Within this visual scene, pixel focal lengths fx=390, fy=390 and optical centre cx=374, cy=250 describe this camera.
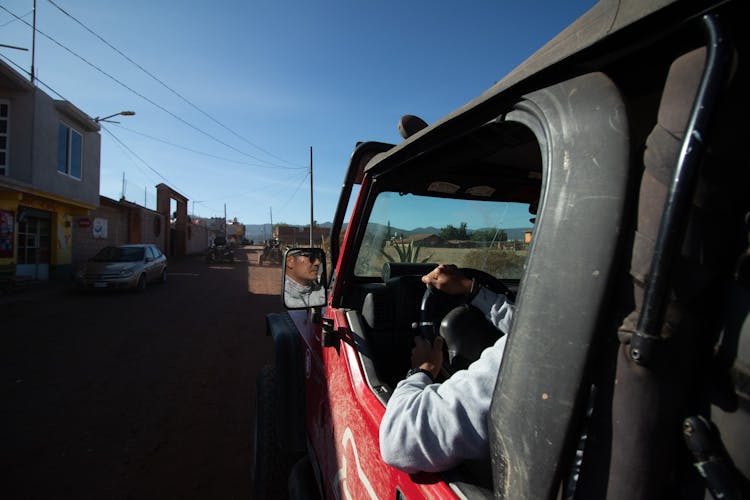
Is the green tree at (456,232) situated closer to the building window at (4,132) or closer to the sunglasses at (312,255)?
the sunglasses at (312,255)

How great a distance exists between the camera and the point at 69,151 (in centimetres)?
1543

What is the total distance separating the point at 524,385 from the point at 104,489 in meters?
3.56

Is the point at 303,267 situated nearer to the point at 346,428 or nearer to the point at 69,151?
the point at 346,428

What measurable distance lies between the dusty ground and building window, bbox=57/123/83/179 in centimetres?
829

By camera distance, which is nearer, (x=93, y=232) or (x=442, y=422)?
(x=442, y=422)

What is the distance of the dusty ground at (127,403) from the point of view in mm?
3098

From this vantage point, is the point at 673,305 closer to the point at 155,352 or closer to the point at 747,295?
the point at 747,295

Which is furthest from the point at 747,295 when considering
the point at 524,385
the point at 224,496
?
the point at 224,496

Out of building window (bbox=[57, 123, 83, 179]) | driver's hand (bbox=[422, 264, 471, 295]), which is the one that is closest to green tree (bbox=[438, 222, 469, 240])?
driver's hand (bbox=[422, 264, 471, 295])

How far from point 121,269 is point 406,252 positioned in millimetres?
12087

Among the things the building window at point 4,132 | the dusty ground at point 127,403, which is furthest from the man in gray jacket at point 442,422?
the building window at point 4,132

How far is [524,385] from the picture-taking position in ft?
2.58

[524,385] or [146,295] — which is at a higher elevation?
[524,385]

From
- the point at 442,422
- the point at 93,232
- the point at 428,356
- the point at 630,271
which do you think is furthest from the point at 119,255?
the point at 630,271
